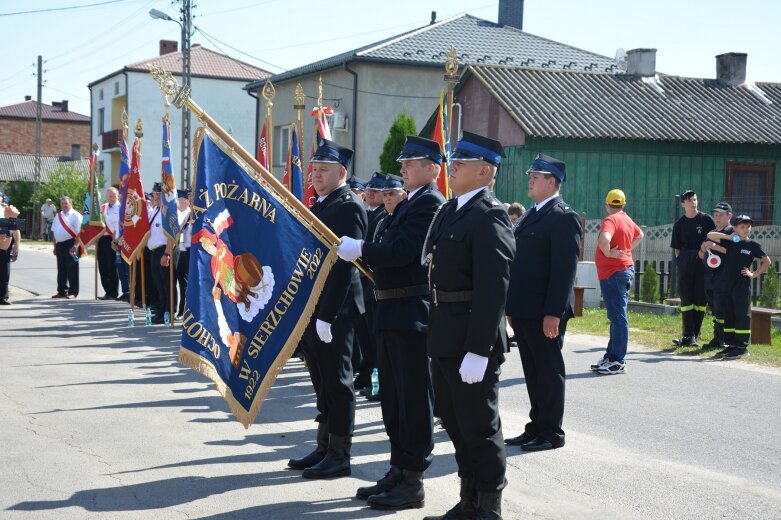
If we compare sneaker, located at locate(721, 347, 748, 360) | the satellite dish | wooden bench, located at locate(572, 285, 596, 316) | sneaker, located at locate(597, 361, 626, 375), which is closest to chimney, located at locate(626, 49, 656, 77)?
the satellite dish

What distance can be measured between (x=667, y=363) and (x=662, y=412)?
299 centimetres

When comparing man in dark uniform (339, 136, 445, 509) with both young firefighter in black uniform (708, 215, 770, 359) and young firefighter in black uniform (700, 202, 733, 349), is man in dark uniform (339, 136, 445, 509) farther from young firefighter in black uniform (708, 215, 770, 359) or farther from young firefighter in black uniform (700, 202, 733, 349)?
young firefighter in black uniform (700, 202, 733, 349)

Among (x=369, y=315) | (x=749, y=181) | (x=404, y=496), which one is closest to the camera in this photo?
(x=404, y=496)

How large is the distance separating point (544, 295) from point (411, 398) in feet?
6.59

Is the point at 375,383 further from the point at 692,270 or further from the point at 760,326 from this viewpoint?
the point at 760,326

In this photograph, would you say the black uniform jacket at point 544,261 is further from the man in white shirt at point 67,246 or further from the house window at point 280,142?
the house window at point 280,142

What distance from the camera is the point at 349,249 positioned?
567 centimetres

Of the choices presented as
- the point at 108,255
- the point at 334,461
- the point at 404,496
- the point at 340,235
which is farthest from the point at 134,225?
the point at 404,496

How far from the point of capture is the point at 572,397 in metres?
9.16

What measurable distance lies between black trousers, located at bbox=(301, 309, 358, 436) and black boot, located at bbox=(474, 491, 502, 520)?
4.49 ft

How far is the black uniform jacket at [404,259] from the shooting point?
18.3 ft

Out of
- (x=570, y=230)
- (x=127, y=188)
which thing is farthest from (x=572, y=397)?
(x=127, y=188)

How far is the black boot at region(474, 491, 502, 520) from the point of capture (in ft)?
16.3

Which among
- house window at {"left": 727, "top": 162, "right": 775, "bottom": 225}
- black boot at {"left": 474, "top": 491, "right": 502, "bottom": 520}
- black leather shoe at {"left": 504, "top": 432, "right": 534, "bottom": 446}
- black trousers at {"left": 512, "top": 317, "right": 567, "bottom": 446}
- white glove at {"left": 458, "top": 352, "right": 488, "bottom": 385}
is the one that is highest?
house window at {"left": 727, "top": 162, "right": 775, "bottom": 225}
